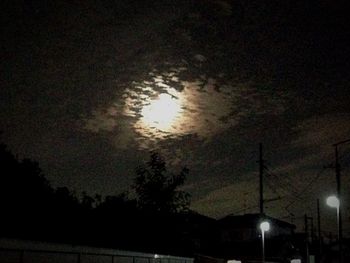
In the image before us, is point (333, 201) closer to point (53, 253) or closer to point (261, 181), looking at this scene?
point (261, 181)

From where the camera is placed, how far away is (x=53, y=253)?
13.8 metres

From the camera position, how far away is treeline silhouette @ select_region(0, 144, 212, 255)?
1409 centimetres

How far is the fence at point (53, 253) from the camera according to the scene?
1138cm

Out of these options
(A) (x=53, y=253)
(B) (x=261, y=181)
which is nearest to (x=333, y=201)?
(B) (x=261, y=181)

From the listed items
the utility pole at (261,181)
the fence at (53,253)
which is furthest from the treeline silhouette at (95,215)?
the utility pole at (261,181)

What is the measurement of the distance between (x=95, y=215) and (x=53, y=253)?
16.5 m

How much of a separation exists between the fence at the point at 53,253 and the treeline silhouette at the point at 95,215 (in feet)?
0.69

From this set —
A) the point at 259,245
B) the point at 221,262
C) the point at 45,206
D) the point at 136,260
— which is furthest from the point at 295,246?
the point at 45,206

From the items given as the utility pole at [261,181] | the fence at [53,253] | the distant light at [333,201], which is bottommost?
the fence at [53,253]

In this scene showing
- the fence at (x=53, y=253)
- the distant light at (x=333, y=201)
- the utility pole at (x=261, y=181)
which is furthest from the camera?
the utility pole at (x=261, y=181)

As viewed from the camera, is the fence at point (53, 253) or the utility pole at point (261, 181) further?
the utility pole at point (261, 181)

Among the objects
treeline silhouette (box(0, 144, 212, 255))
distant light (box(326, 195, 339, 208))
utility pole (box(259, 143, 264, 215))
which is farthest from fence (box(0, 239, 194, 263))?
utility pole (box(259, 143, 264, 215))

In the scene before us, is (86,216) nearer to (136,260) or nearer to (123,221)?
(136,260)

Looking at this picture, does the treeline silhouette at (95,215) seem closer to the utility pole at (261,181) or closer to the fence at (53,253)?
the fence at (53,253)
